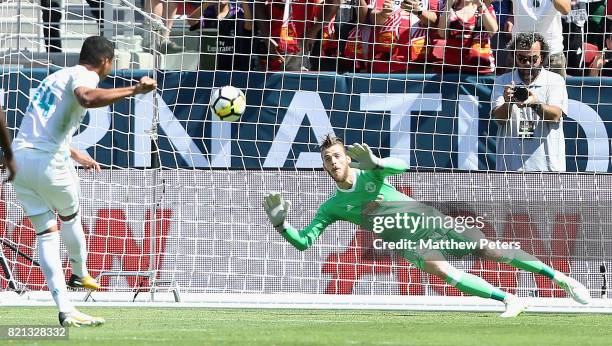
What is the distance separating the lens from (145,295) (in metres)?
14.2

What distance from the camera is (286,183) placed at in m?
14.3

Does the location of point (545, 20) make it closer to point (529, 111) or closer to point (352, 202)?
point (529, 111)

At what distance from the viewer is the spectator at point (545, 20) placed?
1450cm

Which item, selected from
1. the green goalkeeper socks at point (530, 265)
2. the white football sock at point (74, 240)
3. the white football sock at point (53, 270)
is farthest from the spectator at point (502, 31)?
the white football sock at point (53, 270)


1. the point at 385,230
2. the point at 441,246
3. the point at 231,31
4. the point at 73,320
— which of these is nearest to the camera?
the point at 73,320

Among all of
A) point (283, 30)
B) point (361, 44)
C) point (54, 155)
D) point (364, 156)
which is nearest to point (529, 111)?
point (361, 44)

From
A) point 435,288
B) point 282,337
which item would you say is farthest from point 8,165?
point 435,288

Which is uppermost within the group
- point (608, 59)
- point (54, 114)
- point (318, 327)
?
point (608, 59)

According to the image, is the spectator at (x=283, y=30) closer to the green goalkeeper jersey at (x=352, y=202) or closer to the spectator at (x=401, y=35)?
the spectator at (x=401, y=35)

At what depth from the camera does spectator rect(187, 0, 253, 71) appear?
14539 millimetres

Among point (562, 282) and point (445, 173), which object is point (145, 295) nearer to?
point (445, 173)

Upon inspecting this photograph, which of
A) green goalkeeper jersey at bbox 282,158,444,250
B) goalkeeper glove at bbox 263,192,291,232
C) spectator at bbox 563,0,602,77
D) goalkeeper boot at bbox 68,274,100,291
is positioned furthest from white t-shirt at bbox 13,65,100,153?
spectator at bbox 563,0,602,77

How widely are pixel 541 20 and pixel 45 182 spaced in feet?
23.5

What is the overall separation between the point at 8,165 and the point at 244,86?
23.2ft
